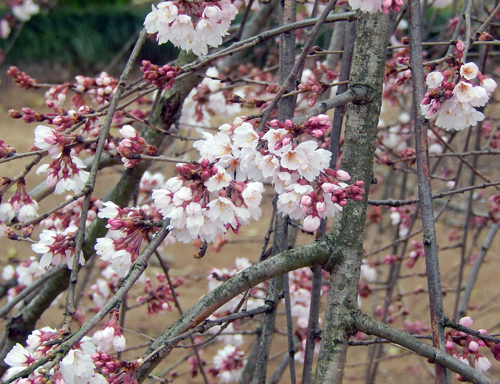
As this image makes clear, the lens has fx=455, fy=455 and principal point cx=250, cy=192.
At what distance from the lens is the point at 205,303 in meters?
0.87

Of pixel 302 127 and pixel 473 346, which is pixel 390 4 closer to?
pixel 302 127

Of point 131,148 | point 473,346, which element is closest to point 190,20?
point 131,148

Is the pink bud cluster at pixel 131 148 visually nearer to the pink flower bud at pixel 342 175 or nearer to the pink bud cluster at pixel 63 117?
the pink bud cluster at pixel 63 117

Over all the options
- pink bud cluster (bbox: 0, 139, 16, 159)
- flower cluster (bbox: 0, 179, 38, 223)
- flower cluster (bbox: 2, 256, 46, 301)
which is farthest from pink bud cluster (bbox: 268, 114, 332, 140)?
flower cluster (bbox: 2, 256, 46, 301)

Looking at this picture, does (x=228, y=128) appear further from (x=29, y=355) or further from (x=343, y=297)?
(x=29, y=355)

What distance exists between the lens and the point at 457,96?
94 centimetres

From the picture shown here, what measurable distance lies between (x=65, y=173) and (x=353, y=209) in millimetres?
655

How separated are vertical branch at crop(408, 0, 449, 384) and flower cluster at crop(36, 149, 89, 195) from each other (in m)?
0.75

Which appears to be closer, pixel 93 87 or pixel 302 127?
pixel 302 127

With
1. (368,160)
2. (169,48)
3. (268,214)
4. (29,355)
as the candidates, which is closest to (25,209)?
(29,355)

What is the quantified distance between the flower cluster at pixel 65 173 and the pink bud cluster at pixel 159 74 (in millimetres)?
244

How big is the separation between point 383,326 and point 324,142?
3.20 feet

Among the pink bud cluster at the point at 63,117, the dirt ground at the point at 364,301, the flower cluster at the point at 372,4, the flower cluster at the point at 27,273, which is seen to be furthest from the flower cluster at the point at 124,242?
the dirt ground at the point at 364,301

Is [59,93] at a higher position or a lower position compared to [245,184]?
higher
